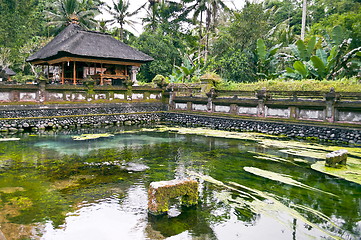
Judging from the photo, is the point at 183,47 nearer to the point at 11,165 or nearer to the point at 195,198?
the point at 11,165

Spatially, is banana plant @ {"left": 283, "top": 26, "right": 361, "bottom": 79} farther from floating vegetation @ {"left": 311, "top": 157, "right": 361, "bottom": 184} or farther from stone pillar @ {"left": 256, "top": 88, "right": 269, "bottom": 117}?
floating vegetation @ {"left": 311, "top": 157, "right": 361, "bottom": 184}

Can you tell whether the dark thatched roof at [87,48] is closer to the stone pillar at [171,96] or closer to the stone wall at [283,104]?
the stone pillar at [171,96]

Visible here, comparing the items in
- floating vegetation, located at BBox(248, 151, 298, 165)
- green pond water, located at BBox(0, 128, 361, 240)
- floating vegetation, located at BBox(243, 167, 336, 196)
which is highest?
floating vegetation, located at BBox(248, 151, 298, 165)

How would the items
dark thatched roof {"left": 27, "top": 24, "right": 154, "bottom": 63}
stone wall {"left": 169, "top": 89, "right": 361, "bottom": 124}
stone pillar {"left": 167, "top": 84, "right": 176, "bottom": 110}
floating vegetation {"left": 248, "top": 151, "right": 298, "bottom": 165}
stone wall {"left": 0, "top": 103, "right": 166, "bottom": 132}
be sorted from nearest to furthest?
floating vegetation {"left": 248, "top": 151, "right": 298, "bottom": 165} → stone wall {"left": 169, "top": 89, "right": 361, "bottom": 124} → stone wall {"left": 0, "top": 103, "right": 166, "bottom": 132} → dark thatched roof {"left": 27, "top": 24, "right": 154, "bottom": 63} → stone pillar {"left": 167, "top": 84, "right": 176, "bottom": 110}

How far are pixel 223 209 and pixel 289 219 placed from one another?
125cm

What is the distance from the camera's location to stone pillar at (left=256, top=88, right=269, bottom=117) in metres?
15.8

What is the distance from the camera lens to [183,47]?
3878 centimetres

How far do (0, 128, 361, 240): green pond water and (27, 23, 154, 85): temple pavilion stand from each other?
10789 millimetres

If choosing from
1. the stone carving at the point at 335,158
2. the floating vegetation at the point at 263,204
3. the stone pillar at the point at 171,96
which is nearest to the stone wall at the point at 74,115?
the stone pillar at the point at 171,96

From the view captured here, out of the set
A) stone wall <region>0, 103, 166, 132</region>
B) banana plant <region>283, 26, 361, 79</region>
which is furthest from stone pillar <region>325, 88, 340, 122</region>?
stone wall <region>0, 103, 166, 132</region>

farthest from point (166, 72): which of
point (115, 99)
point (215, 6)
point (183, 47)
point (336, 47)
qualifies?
point (336, 47)

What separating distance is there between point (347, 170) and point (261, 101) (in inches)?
310

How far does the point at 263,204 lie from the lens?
6.09 meters

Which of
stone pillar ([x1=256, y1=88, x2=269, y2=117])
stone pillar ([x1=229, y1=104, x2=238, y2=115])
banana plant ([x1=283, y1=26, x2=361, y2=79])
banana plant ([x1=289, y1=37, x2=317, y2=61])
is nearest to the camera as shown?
stone pillar ([x1=256, y1=88, x2=269, y2=117])
